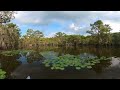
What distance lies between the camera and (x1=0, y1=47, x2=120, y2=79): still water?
5445 mm

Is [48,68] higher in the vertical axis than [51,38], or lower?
lower

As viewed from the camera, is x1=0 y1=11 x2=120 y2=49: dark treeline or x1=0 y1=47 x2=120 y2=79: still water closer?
x1=0 y1=47 x2=120 y2=79: still water

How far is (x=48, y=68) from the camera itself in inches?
245

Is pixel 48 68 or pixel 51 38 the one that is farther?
pixel 51 38

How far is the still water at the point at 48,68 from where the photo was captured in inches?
214

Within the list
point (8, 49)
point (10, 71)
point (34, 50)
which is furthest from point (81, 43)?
point (10, 71)

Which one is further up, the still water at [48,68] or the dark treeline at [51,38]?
the dark treeline at [51,38]

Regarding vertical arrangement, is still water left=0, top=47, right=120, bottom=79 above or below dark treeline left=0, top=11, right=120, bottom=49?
below

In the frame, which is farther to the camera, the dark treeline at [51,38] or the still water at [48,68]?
the dark treeline at [51,38]

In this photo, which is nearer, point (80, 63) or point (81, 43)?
point (80, 63)
